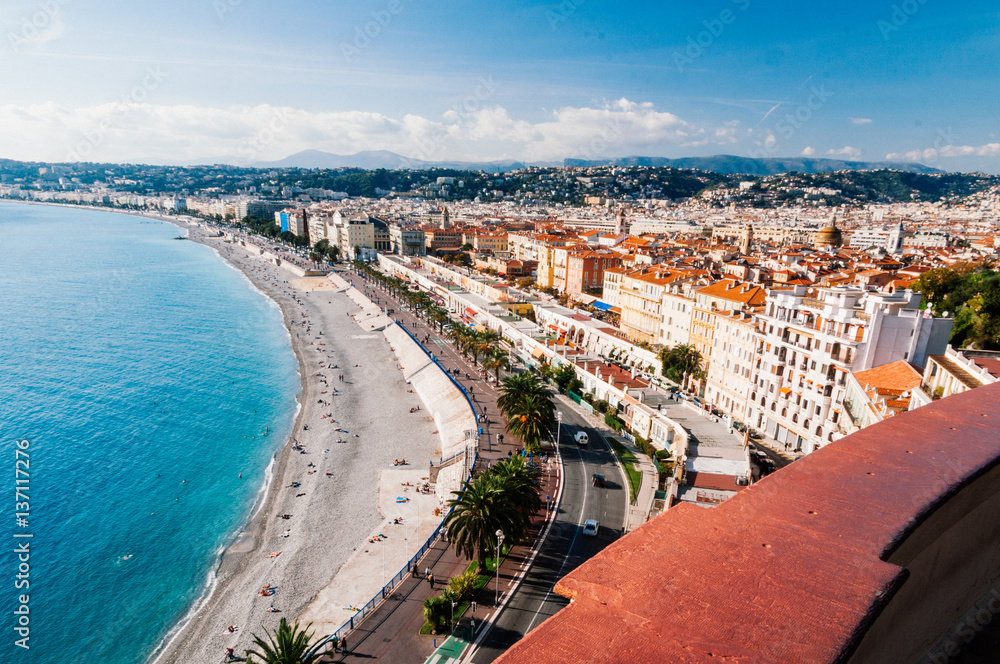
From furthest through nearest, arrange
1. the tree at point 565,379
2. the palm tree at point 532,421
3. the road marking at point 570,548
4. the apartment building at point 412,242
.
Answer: the apartment building at point 412,242 → the tree at point 565,379 → the palm tree at point 532,421 → the road marking at point 570,548

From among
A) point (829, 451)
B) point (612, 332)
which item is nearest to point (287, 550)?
point (829, 451)

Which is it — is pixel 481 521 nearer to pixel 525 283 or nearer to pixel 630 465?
pixel 630 465

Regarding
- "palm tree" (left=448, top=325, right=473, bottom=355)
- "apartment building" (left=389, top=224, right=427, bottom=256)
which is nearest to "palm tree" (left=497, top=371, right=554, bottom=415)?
"palm tree" (left=448, top=325, right=473, bottom=355)

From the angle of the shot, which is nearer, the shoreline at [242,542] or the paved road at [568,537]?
the paved road at [568,537]

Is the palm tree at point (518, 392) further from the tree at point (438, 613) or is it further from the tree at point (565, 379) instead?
the tree at point (438, 613)

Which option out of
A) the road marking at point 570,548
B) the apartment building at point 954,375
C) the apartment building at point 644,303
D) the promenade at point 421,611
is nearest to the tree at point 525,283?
the apartment building at point 644,303

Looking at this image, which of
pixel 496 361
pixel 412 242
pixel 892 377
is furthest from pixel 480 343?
pixel 412 242
